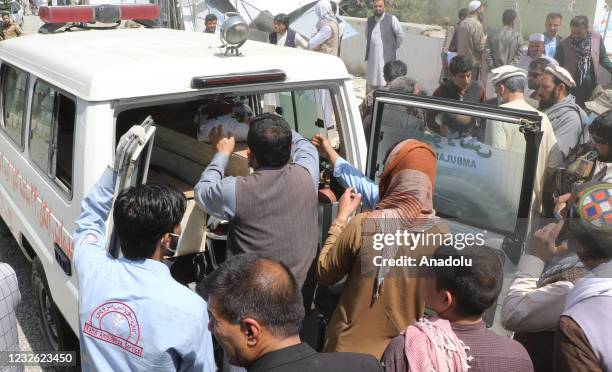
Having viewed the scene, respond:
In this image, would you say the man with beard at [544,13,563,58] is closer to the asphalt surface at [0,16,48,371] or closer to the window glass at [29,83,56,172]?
the window glass at [29,83,56,172]

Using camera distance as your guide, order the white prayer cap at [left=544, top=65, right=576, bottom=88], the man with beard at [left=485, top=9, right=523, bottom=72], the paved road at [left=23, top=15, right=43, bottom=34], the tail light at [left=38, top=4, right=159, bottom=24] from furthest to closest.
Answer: the paved road at [left=23, top=15, right=43, bottom=34] → the man with beard at [left=485, top=9, right=523, bottom=72] → the white prayer cap at [left=544, top=65, right=576, bottom=88] → the tail light at [left=38, top=4, right=159, bottom=24]

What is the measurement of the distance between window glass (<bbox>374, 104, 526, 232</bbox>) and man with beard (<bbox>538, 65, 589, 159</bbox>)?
189cm

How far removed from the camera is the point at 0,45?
4039mm

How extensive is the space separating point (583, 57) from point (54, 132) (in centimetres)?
612

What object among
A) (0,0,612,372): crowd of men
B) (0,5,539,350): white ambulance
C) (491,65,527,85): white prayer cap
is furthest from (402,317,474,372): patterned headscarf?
(491,65,527,85): white prayer cap

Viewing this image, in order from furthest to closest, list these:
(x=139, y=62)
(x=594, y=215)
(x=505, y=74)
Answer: (x=505, y=74) < (x=139, y=62) < (x=594, y=215)

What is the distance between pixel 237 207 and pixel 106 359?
0.88 metres

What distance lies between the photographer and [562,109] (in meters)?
5.05

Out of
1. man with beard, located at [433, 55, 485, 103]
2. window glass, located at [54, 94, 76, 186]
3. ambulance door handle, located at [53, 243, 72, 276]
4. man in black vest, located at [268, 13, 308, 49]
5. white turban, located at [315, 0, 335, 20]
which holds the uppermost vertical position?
white turban, located at [315, 0, 335, 20]

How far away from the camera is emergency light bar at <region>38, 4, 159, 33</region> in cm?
410

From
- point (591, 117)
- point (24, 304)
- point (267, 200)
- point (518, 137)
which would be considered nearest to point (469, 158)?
point (518, 137)

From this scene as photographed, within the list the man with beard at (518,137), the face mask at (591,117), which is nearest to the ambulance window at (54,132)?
the man with beard at (518,137)

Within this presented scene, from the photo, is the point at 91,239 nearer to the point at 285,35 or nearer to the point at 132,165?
the point at 132,165

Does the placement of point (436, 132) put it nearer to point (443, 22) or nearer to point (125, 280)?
point (125, 280)
